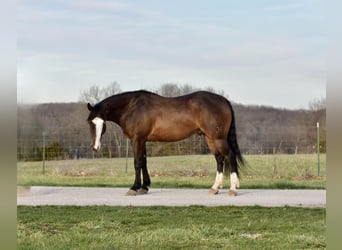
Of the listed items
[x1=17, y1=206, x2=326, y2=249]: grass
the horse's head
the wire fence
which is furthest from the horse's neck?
the wire fence

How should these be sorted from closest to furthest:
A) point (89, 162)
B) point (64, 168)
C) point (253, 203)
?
point (253, 203) → point (64, 168) → point (89, 162)

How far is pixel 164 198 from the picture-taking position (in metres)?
7.54

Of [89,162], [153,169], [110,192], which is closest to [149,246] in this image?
[110,192]

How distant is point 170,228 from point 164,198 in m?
2.70

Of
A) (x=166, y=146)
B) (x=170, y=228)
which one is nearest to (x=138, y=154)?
A: (x=170, y=228)

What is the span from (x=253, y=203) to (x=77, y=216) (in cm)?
252

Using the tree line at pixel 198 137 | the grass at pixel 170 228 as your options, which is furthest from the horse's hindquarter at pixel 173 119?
the tree line at pixel 198 137

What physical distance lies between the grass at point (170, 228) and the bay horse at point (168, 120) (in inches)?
81.7

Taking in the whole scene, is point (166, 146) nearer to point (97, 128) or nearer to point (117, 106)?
point (117, 106)

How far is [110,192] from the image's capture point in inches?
330

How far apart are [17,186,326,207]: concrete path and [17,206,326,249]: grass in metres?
0.55

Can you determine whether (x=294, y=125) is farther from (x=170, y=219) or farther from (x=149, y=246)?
(x=149, y=246)
